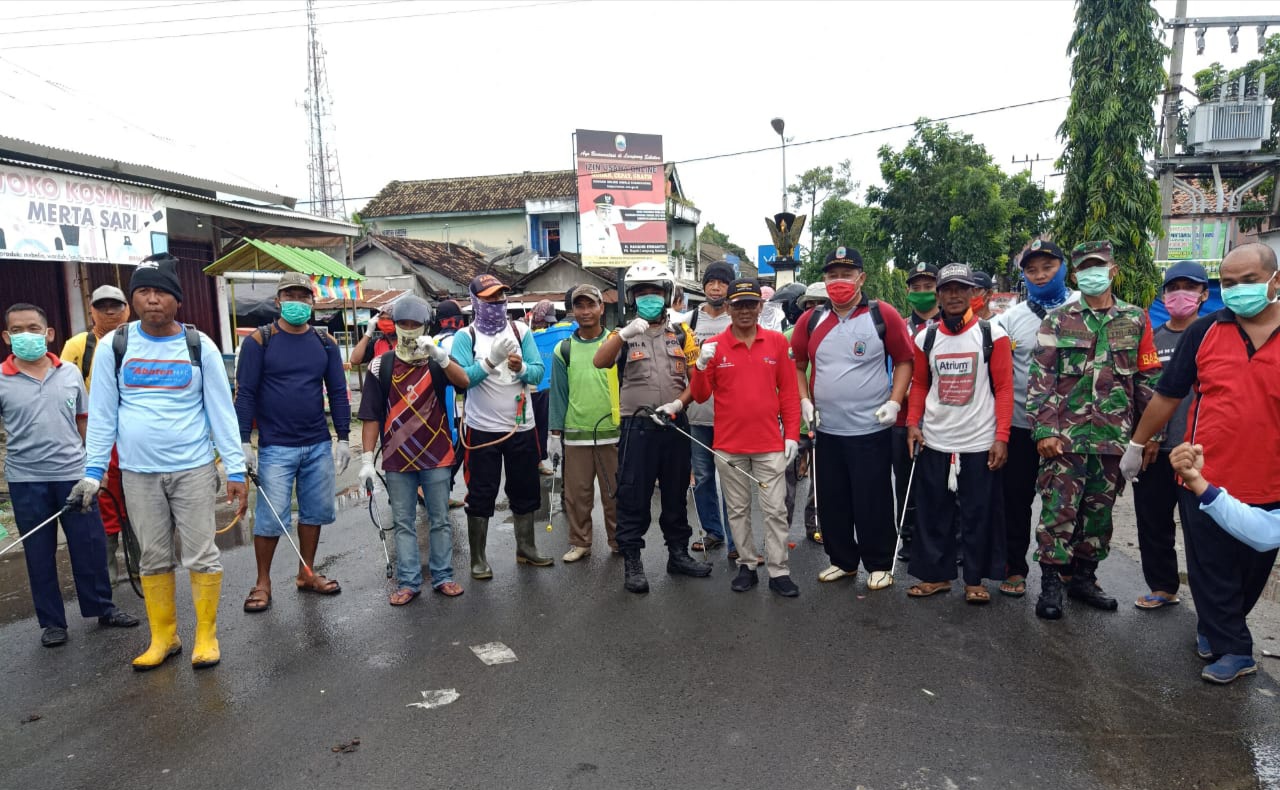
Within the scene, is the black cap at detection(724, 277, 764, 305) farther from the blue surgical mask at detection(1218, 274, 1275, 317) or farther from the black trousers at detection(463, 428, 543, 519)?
the blue surgical mask at detection(1218, 274, 1275, 317)

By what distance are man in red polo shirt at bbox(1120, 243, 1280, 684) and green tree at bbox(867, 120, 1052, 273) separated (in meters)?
21.2

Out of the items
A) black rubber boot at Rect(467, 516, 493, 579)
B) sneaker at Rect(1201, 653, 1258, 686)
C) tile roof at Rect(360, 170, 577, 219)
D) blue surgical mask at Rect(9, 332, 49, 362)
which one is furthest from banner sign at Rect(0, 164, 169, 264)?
tile roof at Rect(360, 170, 577, 219)

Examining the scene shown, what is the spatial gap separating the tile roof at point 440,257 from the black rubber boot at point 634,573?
21.2m

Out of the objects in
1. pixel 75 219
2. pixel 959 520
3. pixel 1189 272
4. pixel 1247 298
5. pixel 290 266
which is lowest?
pixel 959 520

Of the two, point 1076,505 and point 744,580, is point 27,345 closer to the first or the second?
point 744,580

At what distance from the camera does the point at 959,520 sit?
5020mm

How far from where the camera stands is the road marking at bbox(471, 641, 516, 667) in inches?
164

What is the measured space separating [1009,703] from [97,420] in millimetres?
4600

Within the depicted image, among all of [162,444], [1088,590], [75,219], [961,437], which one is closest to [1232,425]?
[961,437]

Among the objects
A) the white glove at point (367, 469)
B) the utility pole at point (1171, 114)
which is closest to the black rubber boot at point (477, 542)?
the white glove at point (367, 469)

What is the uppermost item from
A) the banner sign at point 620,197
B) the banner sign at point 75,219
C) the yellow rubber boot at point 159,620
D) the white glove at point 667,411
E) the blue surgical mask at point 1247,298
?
the banner sign at point 620,197

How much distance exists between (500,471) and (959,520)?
2.99 metres

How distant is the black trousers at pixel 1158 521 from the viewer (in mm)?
4547

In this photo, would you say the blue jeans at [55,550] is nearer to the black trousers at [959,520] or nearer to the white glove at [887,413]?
the white glove at [887,413]
